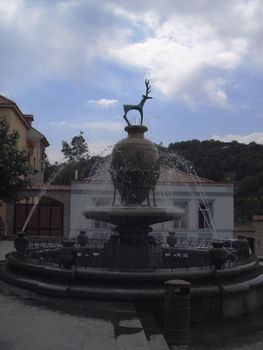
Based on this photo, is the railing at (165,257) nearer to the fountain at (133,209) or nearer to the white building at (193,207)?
the fountain at (133,209)

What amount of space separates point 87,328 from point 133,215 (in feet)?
12.4

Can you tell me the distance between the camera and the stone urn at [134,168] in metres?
10.9

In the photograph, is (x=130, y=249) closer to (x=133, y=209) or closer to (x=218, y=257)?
(x=133, y=209)

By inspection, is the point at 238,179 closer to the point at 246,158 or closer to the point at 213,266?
the point at 246,158

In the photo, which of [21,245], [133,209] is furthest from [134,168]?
[21,245]

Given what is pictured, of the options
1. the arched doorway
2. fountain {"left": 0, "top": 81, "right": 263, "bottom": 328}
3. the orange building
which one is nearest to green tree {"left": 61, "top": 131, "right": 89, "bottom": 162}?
the orange building

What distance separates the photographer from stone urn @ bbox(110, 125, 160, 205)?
10.9 m

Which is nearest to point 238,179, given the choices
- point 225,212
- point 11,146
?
point 225,212

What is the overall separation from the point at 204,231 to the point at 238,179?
90.5 feet

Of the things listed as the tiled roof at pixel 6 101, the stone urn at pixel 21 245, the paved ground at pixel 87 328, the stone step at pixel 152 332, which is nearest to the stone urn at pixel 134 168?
the stone urn at pixel 21 245

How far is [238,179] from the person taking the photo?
54969 millimetres

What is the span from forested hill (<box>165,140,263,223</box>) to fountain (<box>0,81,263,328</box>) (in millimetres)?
36098

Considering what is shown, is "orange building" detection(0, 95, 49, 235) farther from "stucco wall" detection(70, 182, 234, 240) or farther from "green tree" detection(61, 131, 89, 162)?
"green tree" detection(61, 131, 89, 162)

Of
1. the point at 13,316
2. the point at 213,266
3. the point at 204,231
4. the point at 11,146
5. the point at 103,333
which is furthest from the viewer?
the point at 204,231
